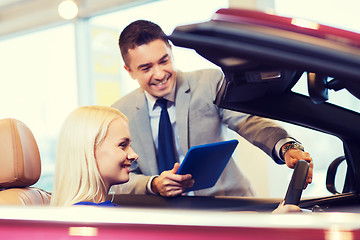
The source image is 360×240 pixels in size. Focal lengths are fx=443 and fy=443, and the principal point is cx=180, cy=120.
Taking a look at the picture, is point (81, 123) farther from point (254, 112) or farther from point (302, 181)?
point (302, 181)

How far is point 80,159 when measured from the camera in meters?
1.57

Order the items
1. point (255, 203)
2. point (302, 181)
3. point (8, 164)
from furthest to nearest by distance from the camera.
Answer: point (255, 203) → point (8, 164) → point (302, 181)

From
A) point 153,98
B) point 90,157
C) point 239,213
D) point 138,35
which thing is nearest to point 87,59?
point 153,98

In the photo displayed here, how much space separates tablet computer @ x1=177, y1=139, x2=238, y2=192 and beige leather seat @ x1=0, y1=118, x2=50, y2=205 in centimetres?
57

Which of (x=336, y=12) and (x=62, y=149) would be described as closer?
(x=62, y=149)

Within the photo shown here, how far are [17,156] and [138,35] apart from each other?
922mm

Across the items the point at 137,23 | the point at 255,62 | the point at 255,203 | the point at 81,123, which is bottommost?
the point at 255,203

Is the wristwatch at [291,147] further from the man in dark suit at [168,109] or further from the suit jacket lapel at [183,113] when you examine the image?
the suit jacket lapel at [183,113]

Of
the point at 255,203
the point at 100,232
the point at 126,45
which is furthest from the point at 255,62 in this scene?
the point at 126,45

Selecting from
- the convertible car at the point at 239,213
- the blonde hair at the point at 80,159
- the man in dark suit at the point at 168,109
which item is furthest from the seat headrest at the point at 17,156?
the convertible car at the point at 239,213

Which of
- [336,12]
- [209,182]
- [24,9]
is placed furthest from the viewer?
[24,9]

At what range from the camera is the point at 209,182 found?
79.6 inches

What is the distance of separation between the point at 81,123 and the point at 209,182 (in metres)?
0.67

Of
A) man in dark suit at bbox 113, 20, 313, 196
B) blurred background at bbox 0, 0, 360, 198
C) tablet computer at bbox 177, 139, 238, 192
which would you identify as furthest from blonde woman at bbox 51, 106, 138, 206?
blurred background at bbox 0, 0, 360, 198
